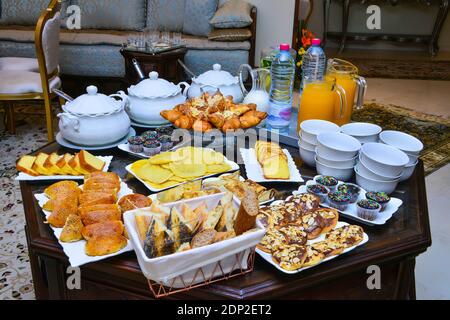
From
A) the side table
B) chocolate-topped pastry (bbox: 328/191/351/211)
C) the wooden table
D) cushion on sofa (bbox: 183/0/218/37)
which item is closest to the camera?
the wooden table

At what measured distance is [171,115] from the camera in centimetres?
155

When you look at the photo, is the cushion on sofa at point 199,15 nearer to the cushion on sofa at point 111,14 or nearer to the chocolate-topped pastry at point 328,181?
the cushion on sofa at point 111,14

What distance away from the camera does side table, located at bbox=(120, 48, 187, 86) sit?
3.41 meters

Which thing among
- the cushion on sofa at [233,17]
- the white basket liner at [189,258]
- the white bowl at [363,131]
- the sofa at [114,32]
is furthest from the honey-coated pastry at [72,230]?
the cushion on sofa at [233,17]

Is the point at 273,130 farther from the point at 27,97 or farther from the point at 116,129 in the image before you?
the point at 27,97

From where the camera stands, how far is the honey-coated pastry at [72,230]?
1006 mm

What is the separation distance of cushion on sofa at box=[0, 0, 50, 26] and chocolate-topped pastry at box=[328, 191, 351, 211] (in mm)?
3767

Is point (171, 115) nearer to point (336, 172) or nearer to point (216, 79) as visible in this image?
point (216, 79)

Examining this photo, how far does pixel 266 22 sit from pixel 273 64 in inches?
108

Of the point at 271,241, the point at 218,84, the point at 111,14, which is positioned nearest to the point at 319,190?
the point at 271,241

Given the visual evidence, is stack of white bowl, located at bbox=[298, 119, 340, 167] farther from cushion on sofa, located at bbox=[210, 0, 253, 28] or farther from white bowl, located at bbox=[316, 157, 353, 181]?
cushion on sofa, located at bbox=[210, 0, 253, 28]

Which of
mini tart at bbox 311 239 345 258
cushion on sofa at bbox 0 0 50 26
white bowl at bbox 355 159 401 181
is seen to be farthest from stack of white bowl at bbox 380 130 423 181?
cushion on sofa at bbox 0 0 50 26
